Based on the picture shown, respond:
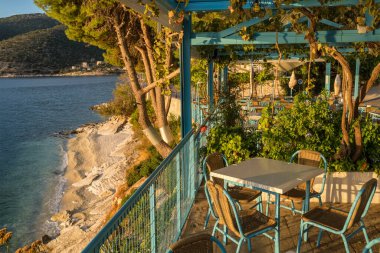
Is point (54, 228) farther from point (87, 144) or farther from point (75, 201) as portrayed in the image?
point (87, 144)

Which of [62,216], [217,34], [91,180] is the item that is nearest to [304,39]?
[217,34]

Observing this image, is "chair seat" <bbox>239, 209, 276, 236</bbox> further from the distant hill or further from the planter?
the distant hill

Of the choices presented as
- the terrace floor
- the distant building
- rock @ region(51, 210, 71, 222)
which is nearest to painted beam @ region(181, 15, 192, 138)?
the terrace floor

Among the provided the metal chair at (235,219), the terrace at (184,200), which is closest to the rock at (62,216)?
the terrace at (184,200)

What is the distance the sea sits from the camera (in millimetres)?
16344

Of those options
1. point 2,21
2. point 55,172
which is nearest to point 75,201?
point 55,172

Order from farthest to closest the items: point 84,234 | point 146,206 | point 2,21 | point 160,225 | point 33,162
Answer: point 2,21
point 33,162
point 84,234
point 160,225
point 146,206

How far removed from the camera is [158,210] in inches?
144

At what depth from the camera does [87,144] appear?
2912cm

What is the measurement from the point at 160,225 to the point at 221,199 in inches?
26.5

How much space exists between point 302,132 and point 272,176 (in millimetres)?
1696

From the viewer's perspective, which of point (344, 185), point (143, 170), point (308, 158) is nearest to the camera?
point (308, 158)

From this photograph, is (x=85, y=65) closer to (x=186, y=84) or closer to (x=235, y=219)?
(x=186, y=84)

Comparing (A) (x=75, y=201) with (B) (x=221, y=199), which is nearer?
(B) (x=221, y=199)
